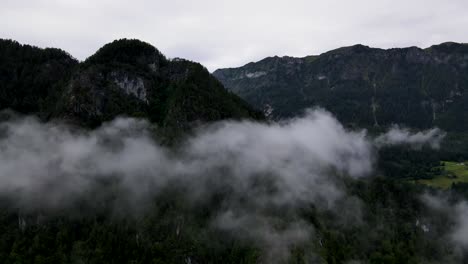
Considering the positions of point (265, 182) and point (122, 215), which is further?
point (265, 182)

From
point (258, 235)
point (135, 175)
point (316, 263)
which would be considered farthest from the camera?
point (135, 175)

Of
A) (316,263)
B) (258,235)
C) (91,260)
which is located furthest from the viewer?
(258,235)

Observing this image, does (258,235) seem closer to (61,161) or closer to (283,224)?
(283,224)

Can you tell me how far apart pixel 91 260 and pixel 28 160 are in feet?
295

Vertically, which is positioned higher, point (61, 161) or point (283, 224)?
point (61, 161)

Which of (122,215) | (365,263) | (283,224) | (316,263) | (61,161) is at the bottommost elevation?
(365,263)

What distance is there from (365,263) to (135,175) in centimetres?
11577

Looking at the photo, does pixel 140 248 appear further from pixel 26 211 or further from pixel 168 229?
pixel 26 211

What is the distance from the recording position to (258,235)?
6206 inches

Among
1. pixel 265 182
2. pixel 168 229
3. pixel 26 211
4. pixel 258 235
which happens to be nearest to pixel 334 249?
pixel 258 235

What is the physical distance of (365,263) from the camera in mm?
165375

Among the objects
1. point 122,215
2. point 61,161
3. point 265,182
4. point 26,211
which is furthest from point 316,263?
point 61,161

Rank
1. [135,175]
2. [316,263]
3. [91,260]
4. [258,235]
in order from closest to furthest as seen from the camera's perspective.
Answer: [91,260] → [316,263] → [258,235] → [135,175]

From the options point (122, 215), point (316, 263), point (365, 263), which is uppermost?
point (122, 215)
